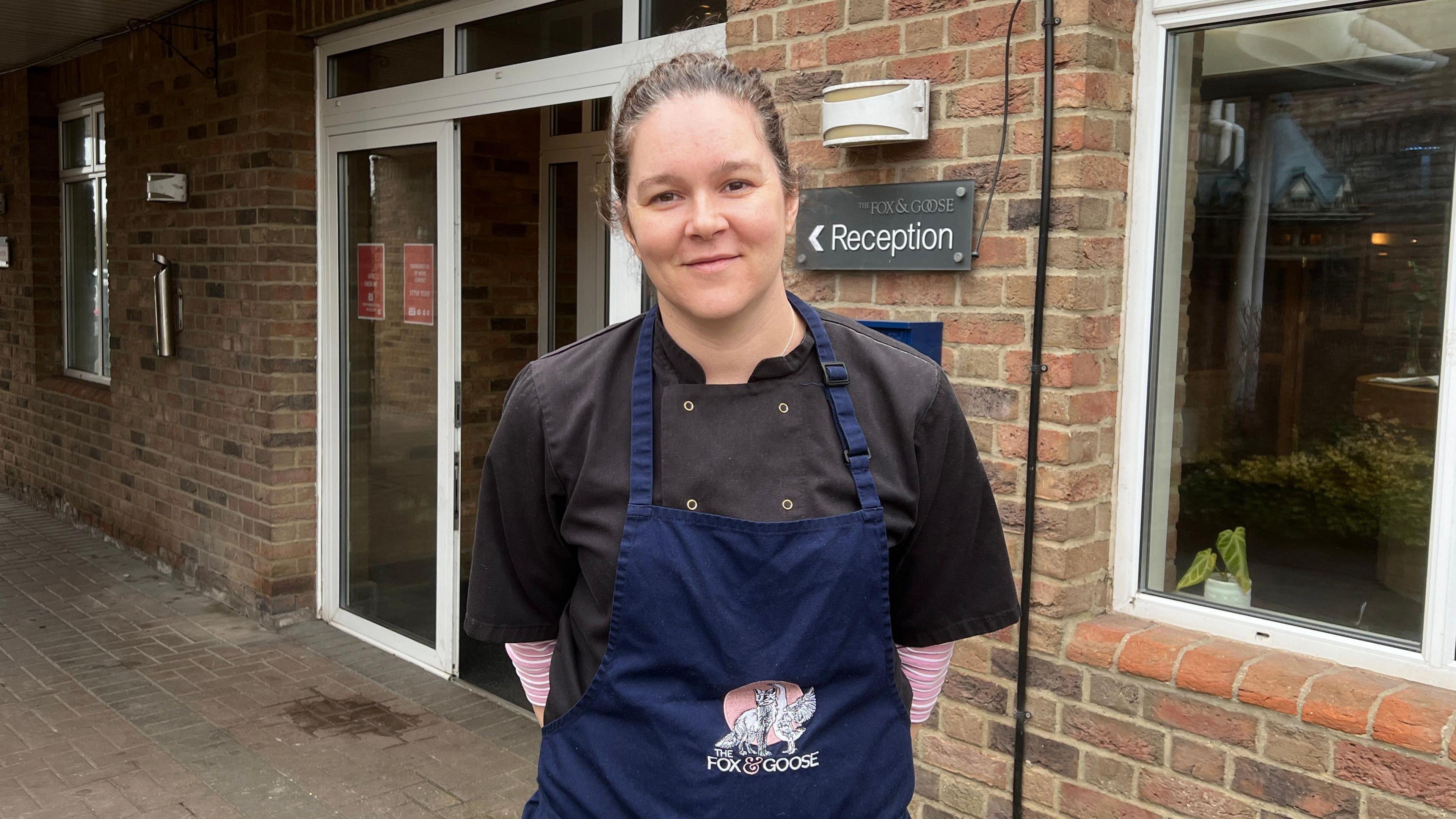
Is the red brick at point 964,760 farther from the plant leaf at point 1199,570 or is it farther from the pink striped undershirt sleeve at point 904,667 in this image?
the pink striped undershirt sleeve at point 904,667

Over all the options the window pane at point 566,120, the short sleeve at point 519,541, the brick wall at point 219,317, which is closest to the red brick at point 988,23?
the short sleeve at point 519,541

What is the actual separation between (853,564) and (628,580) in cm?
32

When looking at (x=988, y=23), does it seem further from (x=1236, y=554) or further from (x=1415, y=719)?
(x=1415, y=719)

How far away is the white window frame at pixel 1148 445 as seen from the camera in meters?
2.79

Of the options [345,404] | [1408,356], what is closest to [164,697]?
[345,404]

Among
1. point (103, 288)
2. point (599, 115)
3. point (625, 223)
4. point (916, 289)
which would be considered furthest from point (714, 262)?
point (103, 288)

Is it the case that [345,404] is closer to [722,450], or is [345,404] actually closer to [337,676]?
[337,676]

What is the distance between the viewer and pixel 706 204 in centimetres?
175

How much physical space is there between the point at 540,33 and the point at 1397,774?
3943 mm

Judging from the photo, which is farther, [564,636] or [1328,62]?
[1328,62]

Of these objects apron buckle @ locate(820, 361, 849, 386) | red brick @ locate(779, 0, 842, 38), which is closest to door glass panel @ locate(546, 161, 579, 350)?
red brick @ locate(779, 0, 842, 38)

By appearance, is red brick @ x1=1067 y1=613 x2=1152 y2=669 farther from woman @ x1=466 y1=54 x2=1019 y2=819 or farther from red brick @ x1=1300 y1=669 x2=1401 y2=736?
woman @ x1=466 y1=54 x2=1019 y2=819

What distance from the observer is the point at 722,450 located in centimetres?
182

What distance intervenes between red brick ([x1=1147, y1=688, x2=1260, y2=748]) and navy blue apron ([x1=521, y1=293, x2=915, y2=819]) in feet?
4.81
